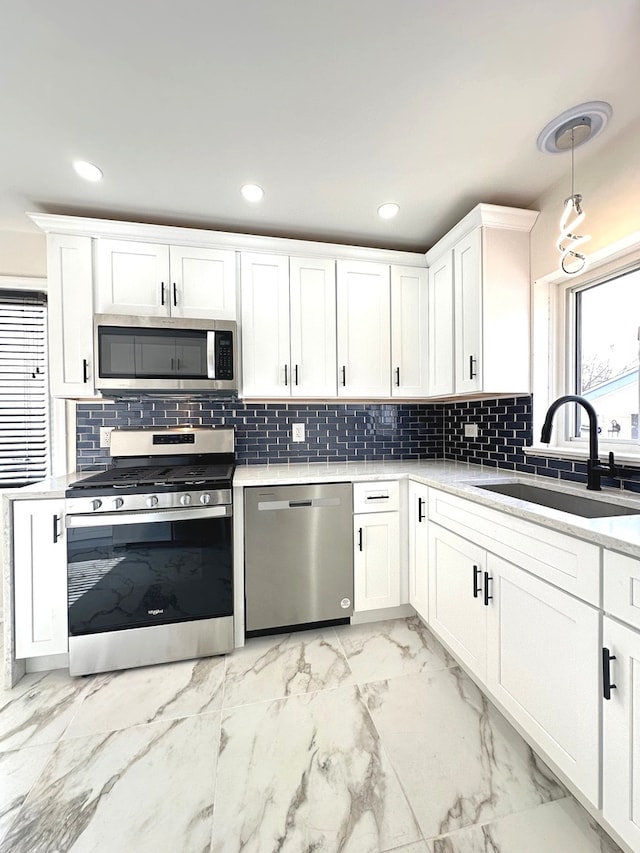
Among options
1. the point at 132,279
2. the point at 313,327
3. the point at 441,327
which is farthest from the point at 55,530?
the point at 441,327

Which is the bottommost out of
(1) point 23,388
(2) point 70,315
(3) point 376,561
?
(3) point 376,561

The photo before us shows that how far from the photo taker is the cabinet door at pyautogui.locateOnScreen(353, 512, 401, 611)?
2148 millimetres

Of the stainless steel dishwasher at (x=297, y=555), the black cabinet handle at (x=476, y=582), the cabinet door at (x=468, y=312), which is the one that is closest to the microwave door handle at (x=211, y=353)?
the stainless steel dishwasher at (x=297, y=555)

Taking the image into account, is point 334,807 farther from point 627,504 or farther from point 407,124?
point 407,124

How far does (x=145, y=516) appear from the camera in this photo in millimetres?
1836

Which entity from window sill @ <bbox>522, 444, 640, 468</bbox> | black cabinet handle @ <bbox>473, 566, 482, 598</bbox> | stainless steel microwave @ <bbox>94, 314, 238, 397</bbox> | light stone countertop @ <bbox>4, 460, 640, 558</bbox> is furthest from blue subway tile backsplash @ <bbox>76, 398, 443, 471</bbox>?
black cabinet handle @ <bbox>473, 566, 482, 598</bbox>

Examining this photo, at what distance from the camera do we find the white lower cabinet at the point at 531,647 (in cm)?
105

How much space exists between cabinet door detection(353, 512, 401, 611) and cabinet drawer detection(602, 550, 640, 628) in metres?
1.25

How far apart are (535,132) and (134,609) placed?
2.92 m

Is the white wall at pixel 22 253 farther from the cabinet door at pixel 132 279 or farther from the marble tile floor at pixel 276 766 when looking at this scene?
the marble tile floor at pixel 276 766

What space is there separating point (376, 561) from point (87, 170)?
2.57 m

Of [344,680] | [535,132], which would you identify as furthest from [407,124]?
[344,680]

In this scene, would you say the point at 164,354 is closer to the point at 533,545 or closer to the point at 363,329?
the point at 363,329

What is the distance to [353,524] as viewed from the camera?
6.98 ft
